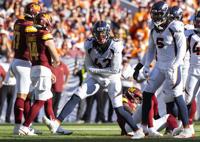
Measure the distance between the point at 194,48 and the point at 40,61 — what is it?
259 cm

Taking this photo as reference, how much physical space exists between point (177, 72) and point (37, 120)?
26.2 feet

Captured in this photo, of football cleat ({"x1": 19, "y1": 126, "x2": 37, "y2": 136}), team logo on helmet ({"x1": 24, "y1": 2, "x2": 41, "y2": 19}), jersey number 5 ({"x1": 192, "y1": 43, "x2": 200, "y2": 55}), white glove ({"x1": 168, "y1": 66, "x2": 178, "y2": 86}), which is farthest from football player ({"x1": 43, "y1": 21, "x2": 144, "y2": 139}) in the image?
jersey number 5 ({"x1": 192, "y1": 43, "x2": 200, "y2": 55})

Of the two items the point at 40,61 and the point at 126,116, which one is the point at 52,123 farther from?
the point at 126,116

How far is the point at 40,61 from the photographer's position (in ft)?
43.3

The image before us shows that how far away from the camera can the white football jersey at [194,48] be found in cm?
1388

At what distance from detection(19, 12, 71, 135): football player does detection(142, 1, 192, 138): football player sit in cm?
155

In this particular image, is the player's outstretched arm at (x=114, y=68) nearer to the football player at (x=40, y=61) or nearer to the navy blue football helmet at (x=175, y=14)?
the football player at (x=40, y=61)

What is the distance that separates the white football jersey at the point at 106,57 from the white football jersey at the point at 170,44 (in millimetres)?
582

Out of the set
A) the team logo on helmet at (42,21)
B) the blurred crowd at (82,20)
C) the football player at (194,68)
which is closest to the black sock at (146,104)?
the football player at (194,68)

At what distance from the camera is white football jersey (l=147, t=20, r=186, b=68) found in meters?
12.5

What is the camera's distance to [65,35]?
2222 cm

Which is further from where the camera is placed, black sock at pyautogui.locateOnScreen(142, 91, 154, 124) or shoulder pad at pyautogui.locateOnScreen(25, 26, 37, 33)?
shoulder pad at pyautogui.locateOnScreen(25, 26, 37, 33)

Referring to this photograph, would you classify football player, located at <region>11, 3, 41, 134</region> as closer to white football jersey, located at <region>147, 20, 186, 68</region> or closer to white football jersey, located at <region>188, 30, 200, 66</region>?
white football jersey, located at <region>147, 20, 186, 68</region>

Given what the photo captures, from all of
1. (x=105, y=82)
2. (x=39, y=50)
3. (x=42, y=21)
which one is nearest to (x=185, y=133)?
(x=105, y=82)
